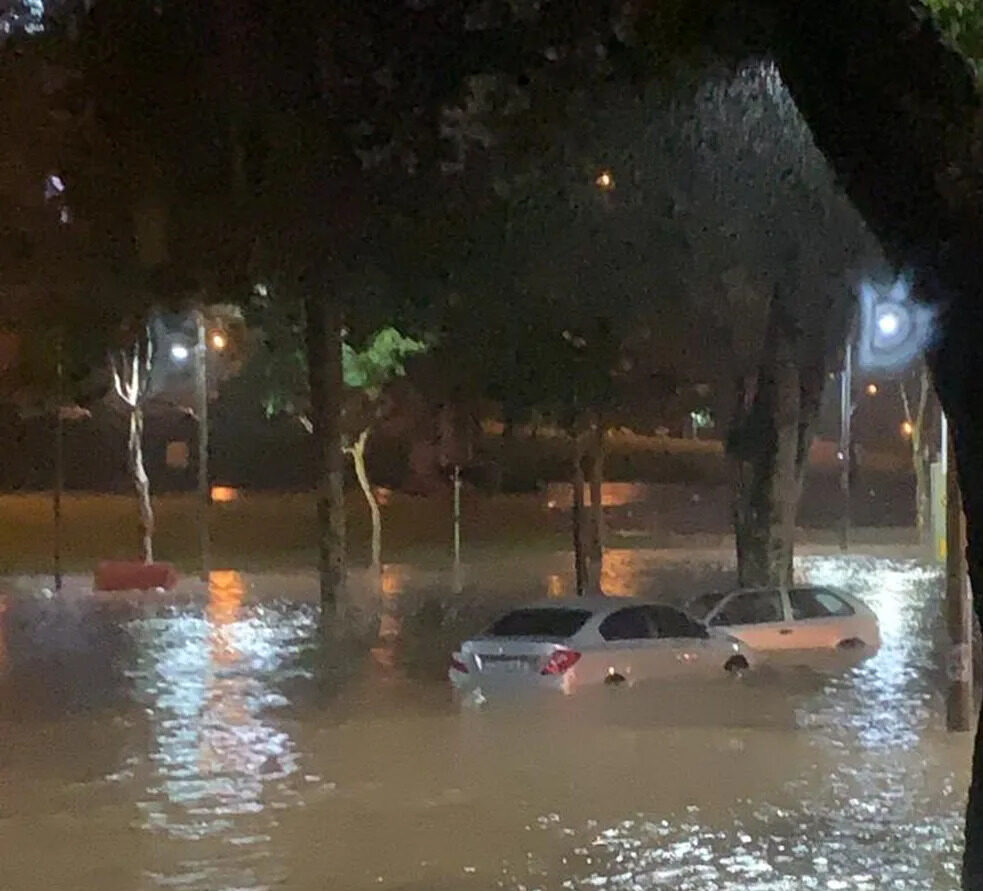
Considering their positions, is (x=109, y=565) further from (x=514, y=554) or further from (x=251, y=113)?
(x=251, y=113)

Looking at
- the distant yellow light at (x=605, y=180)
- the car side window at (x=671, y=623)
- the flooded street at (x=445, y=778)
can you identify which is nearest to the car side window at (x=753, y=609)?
the flooded street at (x=445, y=778)

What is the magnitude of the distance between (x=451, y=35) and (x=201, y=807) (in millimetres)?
6208

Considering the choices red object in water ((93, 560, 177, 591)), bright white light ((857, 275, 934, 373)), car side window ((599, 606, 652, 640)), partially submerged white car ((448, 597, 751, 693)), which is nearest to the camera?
bright white light ((857, 275, 934, 373))

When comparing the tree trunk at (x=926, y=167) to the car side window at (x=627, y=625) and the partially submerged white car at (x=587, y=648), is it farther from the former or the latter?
the car side window at (x=627, y=625)

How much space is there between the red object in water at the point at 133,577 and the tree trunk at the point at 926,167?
33.8 meters

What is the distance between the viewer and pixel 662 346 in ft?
104

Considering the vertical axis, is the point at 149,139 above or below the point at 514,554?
above

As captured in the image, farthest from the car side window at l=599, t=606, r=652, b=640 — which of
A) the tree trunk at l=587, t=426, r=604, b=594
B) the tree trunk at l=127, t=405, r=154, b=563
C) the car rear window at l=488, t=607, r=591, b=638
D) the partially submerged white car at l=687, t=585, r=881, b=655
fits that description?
the tree trunk at l=127, t=405, r=154, b=563

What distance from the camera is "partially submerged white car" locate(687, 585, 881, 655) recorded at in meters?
22.7

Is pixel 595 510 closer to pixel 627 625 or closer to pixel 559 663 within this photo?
pixel 627 625

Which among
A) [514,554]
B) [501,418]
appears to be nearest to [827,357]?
Result: [501,418]

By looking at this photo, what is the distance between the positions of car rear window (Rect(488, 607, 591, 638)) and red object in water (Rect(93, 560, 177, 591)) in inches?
820

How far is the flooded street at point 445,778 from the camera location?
1163 cm

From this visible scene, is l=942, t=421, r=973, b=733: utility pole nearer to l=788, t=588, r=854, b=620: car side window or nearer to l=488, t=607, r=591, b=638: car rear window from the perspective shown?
l=488, t=607, r=591, b=638: car rear window
